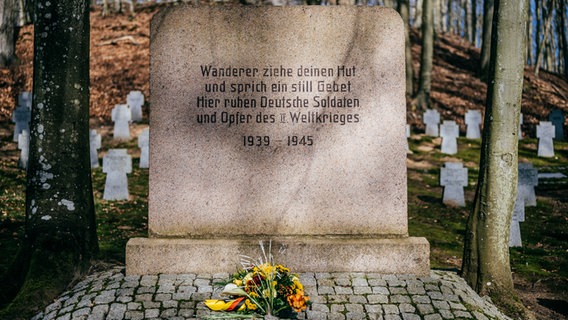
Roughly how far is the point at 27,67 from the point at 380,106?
19.6 metres

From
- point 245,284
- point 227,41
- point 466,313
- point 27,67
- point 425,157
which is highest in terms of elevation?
point 27,67

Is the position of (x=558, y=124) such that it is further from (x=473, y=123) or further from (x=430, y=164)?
(x=430, y=164)

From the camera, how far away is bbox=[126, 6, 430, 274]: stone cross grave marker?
6.40 metres

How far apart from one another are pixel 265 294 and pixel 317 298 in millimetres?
1013

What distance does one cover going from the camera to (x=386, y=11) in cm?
645

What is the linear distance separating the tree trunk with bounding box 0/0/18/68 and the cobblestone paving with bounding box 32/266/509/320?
17869 millimetres

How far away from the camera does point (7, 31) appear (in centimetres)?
2133

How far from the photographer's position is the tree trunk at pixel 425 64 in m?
21.4

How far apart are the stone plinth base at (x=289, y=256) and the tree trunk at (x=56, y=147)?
0.67 meters

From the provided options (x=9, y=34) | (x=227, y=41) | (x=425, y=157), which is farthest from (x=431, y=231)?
(x=9, y=34)

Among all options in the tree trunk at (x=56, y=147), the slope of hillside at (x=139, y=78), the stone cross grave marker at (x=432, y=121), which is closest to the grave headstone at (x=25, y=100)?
the slope of hillside at (x=139, y=78)

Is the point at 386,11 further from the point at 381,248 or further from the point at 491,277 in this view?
the point at 491,277

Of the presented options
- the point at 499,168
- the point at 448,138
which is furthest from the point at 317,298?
the point at 448,138

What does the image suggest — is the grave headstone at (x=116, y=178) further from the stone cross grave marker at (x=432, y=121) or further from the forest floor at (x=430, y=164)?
the stone cross grave marker at (x=432, y=121)
